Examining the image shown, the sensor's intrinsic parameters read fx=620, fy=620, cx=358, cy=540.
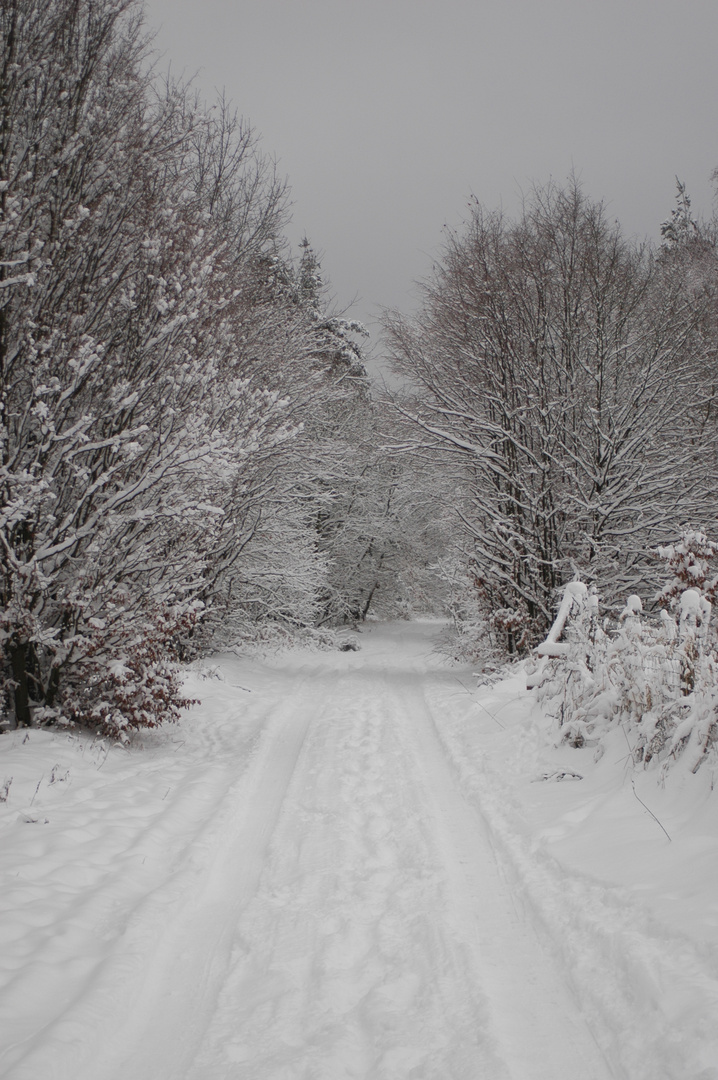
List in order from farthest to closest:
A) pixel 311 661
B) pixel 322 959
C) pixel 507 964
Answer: pixel 311 661 < pixel 322 959 < pixel 507 964

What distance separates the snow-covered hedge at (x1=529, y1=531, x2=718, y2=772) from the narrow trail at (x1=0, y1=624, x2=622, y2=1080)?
150cm

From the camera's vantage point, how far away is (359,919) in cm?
341

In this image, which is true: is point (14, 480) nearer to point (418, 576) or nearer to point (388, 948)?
point (388, 948)

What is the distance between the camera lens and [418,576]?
26.7 metres

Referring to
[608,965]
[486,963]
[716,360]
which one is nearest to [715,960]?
[608,965]

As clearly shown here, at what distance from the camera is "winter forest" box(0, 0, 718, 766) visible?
21.2ft

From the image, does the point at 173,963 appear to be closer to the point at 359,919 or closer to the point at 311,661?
the point at 359,919

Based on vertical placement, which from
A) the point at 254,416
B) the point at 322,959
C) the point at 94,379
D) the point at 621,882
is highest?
the point at 254,416

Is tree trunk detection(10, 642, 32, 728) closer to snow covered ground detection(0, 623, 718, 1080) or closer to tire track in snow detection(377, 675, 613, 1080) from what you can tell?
snow covered ground detection(0, 623, 718, 1080)

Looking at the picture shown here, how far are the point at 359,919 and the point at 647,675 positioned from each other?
3227 mm

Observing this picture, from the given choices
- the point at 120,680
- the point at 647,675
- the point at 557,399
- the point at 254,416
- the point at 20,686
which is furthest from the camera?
the point at 557,399

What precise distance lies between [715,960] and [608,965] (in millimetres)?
450

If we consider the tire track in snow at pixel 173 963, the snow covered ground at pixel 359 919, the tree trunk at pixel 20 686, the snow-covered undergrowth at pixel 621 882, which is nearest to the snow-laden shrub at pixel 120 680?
the tree trunk at pixel 20 686

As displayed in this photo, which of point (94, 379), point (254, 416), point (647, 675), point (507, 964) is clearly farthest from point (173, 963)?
point (254, 416)
